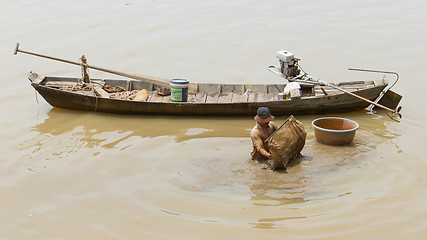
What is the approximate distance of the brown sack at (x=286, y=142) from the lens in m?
8.27

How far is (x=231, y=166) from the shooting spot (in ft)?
29.3

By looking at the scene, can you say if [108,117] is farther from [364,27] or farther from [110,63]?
[364,27]

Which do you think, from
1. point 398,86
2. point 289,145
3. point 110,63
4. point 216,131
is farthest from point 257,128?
point 110,63

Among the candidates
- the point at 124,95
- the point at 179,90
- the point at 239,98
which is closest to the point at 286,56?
the point at 239,98

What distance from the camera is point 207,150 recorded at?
989 centimetres

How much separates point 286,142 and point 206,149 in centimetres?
200

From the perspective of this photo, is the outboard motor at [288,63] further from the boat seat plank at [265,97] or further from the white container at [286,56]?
the boat seat plank at [265,97]

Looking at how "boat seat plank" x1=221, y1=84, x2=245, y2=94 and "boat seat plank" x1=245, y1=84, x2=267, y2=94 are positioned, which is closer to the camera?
"boat seat plank" x1=245, y1=84, x2=267, y2=94

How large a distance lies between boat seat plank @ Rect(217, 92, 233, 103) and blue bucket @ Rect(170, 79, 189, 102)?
795 mm

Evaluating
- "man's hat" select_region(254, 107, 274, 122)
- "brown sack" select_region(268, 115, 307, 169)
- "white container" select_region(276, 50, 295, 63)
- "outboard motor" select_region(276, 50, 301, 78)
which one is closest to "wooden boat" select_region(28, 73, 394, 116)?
"outboard motor" select_region(276, 50, 301, 78)

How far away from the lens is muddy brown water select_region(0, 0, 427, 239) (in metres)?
7.59

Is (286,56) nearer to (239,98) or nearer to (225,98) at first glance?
(239,98)

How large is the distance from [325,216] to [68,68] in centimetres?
992

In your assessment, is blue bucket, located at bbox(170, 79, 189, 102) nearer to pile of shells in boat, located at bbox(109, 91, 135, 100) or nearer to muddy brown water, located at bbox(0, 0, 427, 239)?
muddy brown water, located at bbox(0, 0, 427, 239)
